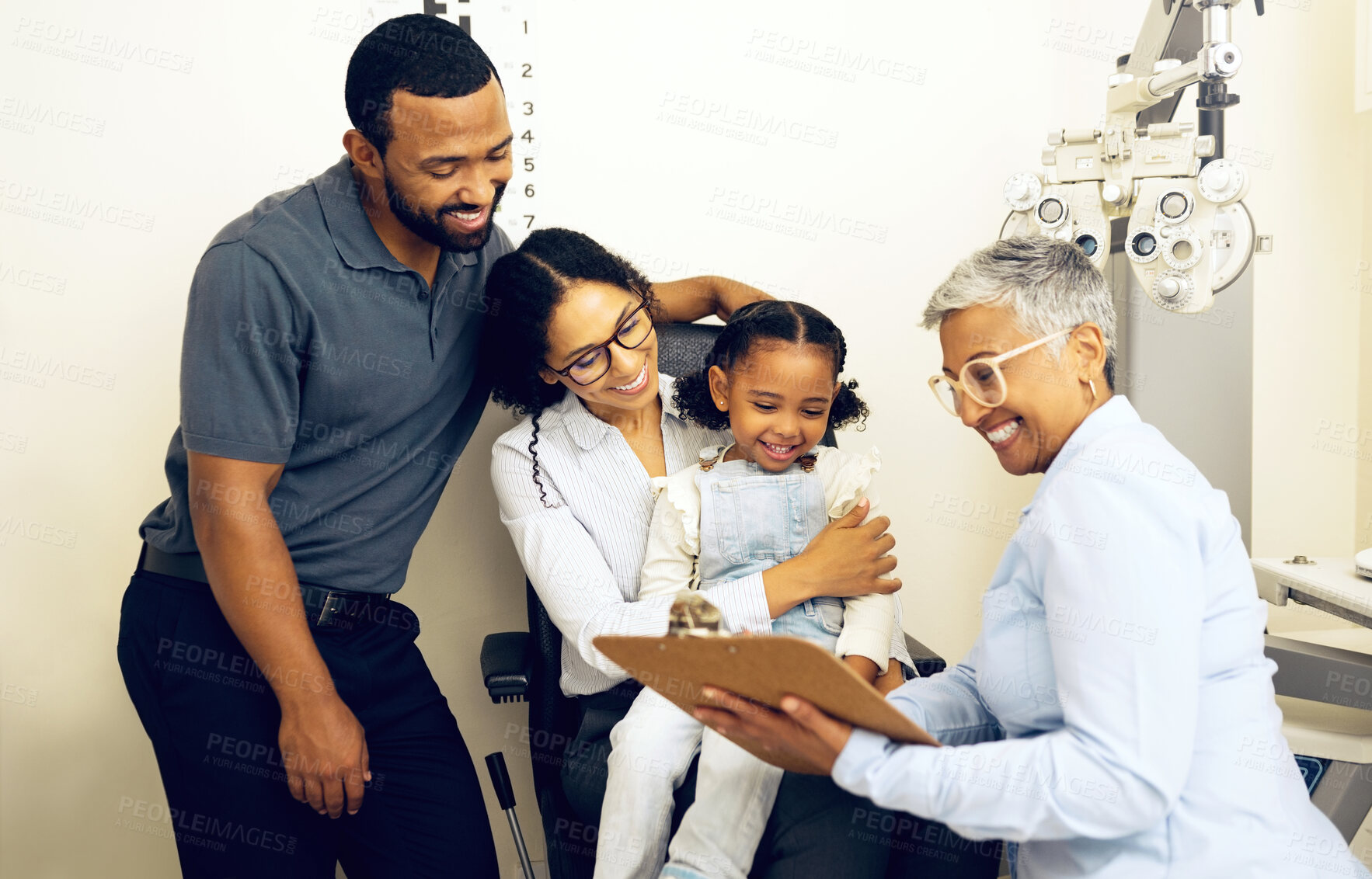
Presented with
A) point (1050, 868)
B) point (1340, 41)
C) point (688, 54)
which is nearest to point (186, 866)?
point (1050, 868)

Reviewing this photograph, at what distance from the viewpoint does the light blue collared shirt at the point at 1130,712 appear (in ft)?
3.32

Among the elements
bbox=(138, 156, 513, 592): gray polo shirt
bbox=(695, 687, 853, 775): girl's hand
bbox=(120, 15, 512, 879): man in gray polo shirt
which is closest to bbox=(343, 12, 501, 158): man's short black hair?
bbox=(120, 15, 512, 879): man in gray polo shirt

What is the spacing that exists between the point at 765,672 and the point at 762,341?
2.52 ft

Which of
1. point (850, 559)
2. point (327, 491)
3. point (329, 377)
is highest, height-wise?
point (329, 377)

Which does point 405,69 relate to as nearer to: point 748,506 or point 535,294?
point 535,294

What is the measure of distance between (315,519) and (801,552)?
80cm

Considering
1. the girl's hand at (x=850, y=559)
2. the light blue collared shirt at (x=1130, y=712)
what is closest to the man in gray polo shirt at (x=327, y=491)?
the girl's hand at (x=850, y=559)

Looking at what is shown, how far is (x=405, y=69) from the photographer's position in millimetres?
1479

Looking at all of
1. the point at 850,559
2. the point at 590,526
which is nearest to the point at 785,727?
the point at 850,559

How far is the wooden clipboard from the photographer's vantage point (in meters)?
0.98

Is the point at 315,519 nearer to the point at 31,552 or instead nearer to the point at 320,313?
the point at 320,313

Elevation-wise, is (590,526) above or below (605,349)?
below

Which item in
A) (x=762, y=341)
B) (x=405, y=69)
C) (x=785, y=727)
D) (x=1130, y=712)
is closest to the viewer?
(x=1130, y=712)

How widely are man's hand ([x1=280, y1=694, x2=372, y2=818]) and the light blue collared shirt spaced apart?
0.84 metres
